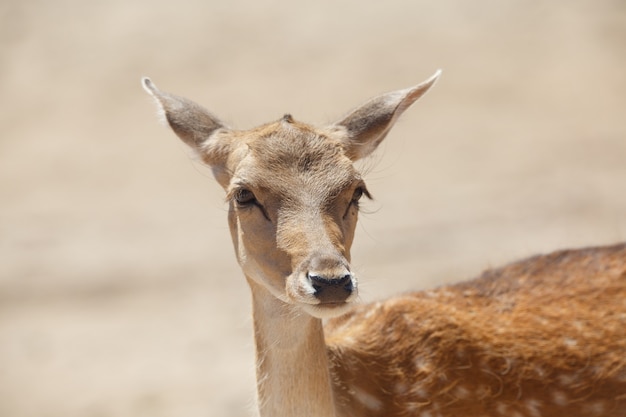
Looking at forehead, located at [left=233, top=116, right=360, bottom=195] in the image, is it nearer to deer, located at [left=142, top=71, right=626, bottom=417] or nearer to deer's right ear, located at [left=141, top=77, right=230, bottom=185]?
deer, located at [left=142, top=71, right=626, bottom=417]

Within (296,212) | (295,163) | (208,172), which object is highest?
(208,172)

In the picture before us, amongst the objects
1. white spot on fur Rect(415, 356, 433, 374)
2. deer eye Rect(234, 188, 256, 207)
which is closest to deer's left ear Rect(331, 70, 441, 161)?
deer eye Rect(234, 188, 256, 207)

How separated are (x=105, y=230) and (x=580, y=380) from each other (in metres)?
10.9

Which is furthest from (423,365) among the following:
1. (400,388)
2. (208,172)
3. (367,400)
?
(208,172)

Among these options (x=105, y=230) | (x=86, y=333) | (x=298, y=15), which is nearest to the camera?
(x=86, y=333)

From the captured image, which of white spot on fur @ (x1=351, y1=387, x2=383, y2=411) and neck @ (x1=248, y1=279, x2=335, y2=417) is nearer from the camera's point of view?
neck @ (x1=248, y1=279, x2=335, y2=417)

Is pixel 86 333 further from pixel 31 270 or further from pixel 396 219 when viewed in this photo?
pixel 396 219

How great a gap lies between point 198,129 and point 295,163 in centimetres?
79

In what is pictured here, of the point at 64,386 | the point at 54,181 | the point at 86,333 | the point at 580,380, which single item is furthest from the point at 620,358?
the point at 54,181

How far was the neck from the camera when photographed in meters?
5.49

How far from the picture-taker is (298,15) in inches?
902

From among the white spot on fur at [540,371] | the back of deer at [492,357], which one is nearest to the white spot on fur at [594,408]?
the back of deer at [492,357]

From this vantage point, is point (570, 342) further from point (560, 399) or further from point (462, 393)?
point (462, 393)

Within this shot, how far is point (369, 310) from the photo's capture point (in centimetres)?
664
